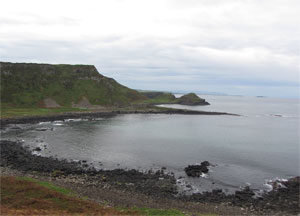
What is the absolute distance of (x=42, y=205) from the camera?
2448cm

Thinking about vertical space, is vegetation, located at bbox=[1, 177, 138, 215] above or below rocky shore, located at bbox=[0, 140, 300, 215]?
above

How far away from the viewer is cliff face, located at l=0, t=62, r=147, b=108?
150875 millimetres

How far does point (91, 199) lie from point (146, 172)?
55.7 ft

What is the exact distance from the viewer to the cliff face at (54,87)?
15088 cm

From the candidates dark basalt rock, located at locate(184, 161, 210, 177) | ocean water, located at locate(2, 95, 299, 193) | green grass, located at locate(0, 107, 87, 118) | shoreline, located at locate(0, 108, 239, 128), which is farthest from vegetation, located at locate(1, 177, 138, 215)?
green grass, located at locate(0, 107, 87, 118)

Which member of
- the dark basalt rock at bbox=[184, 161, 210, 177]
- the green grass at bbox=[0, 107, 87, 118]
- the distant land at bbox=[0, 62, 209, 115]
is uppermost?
the distant land at bbox=[0, 62, 209, 115]

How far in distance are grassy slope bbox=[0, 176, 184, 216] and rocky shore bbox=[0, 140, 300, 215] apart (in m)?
4.89

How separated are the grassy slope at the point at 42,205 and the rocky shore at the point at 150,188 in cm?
489

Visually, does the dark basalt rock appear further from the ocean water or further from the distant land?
the distant land

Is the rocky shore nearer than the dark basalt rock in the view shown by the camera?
Yes

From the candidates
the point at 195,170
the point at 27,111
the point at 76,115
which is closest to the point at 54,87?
the point at 27,111

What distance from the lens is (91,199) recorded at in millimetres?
30469

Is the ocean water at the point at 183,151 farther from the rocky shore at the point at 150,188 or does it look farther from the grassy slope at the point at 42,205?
the grassy slope at the point at 42,205

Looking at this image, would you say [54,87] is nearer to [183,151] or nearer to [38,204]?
[183,151]
